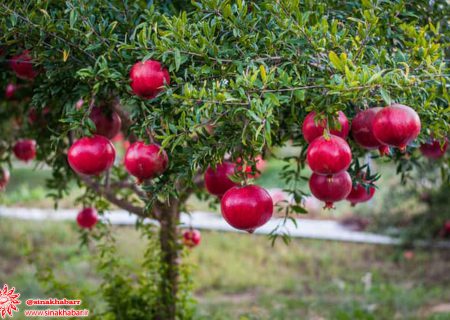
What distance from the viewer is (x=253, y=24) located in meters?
1.75

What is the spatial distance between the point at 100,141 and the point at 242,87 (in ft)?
1.86

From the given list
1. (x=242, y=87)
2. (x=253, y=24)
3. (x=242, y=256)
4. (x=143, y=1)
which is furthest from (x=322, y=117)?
(x=242, y=256)

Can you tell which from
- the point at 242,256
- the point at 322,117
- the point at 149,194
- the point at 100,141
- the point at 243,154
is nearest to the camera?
the point at 322,117

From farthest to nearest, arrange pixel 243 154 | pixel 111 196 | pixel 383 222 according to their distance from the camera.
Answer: pixel 383 222
pixel 111 196
pixel 243 154

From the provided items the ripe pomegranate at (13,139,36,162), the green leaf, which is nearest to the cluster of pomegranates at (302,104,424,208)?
the green leaf

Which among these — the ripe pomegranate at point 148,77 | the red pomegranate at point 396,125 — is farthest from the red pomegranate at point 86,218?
the red pomegranate at point 396,125

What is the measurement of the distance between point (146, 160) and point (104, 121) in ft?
1.25

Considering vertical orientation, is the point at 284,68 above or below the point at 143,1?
below

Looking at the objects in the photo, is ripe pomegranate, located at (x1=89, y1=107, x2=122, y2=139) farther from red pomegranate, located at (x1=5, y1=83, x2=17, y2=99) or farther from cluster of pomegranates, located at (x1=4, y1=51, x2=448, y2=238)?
red pomegranate, located at (x1=5, y1=83, x2=17, y2=99)

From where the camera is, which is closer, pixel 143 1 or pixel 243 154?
pixel 243 154

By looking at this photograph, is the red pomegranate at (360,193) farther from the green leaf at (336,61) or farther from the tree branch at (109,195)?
the tree branch at (109,195)

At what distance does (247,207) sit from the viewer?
5.50 feet

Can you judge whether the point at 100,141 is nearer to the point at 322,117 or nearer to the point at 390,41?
the point at 322,117

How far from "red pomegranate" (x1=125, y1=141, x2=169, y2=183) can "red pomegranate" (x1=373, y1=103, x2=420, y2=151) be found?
2.25 ft
